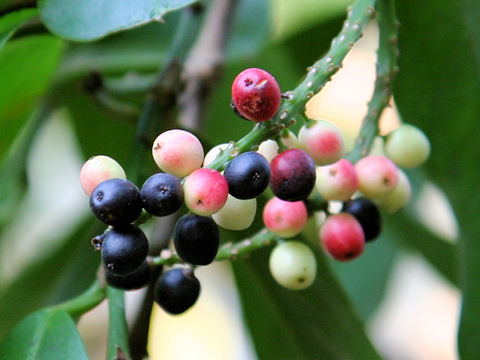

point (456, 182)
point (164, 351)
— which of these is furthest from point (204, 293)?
point (456, 182)

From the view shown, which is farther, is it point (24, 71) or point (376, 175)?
point (24, 71)

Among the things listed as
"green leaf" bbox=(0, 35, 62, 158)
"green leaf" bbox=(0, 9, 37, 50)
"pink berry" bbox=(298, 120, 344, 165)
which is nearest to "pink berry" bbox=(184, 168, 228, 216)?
"pink berry" bbox=(298, 120, 344, 165)

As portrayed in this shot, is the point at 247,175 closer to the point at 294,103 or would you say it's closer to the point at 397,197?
the point at 294,103

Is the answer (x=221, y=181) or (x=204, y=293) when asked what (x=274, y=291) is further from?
(x=204, y=293)

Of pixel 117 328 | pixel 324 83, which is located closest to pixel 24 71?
pixel 117 328

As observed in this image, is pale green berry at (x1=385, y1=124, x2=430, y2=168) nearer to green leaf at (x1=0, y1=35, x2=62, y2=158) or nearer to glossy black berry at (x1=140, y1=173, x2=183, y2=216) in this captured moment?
glossy black berry at (x1=140, y1=173, x2=183, y2=216)
